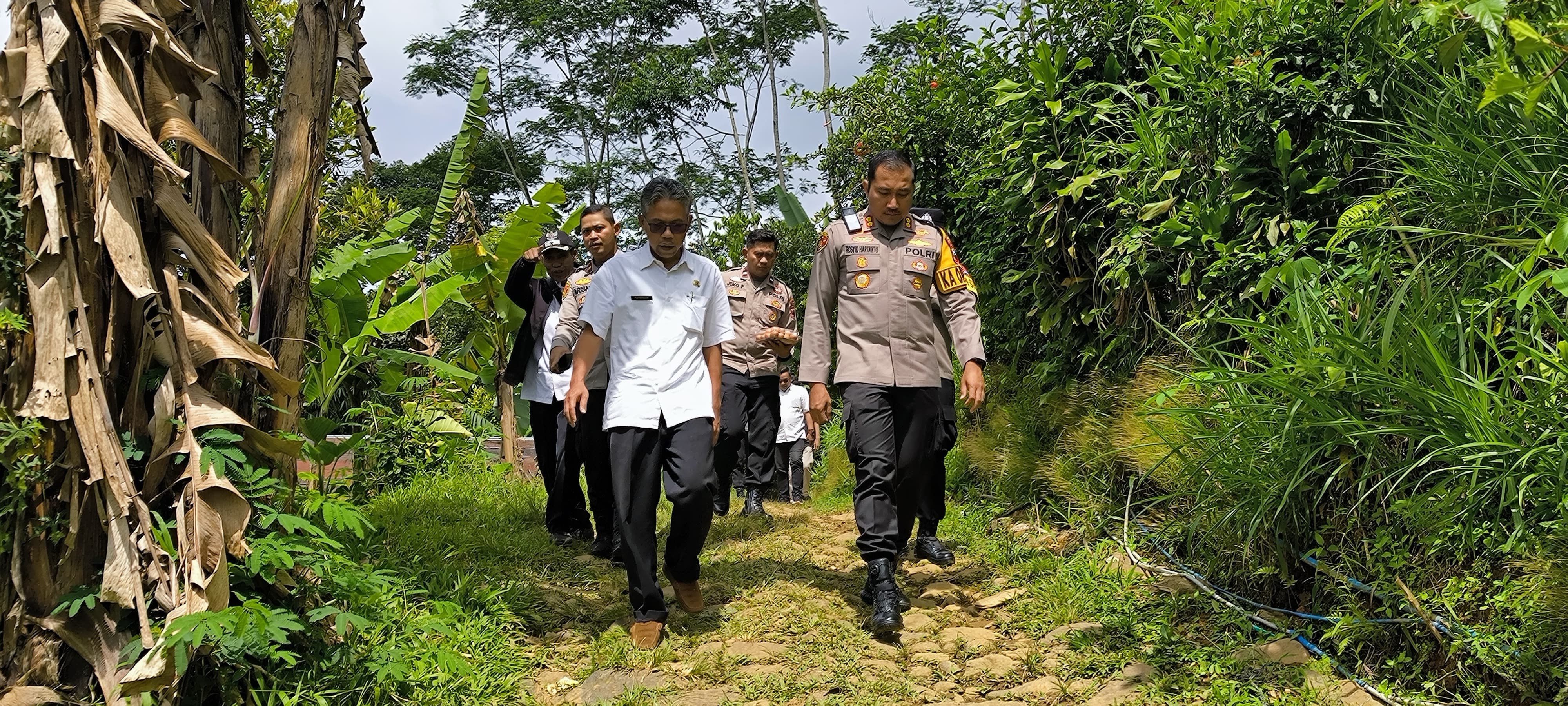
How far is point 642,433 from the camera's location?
4781mm

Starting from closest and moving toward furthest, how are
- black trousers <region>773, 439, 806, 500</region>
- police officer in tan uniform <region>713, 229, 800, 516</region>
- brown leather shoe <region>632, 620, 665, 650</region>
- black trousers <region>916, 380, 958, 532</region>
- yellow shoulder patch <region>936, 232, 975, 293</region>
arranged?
brown leather shoe <region>632, 620, 665, 650</region> < yellow shoulder patch <region>936, 232, 975, 293</region> < black trousers <region>916, 380, 958, 532</region> < police officer in tan uniform <region>713, 229, 800, 516</region> < black trousers <region>773, 439, 806, 500</region>

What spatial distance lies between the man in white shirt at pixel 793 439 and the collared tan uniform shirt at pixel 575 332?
3749 mm

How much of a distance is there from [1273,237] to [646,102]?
920 inches

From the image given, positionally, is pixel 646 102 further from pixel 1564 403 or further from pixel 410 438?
pixel 1564 403

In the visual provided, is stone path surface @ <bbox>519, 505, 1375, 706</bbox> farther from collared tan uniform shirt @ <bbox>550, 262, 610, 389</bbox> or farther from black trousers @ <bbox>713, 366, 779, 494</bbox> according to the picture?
black trousers @ <bbox>713, 366, 779, 494</bbox>

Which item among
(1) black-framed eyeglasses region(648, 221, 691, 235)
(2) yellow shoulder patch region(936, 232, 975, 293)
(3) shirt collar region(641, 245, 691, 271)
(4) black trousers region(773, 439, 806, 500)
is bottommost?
(4) black trousers region(773, 439, 806, 500)

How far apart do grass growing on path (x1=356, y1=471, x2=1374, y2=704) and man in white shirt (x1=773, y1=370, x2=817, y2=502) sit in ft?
12.0

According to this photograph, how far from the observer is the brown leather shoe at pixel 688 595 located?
5062mm

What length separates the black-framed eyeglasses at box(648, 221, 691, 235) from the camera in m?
4.89

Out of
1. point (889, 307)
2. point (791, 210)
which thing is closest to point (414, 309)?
point (889, 307)

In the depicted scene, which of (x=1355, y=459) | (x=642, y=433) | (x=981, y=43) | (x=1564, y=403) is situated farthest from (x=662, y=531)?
(x=1564, y=403)

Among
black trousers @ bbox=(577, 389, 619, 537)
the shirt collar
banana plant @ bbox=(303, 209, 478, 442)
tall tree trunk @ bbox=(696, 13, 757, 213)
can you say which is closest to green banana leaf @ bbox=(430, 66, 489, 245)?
banana plant @ bbox=(303, 209, 478, 442)

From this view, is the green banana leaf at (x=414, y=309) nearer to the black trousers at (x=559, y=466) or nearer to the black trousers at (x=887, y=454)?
the black trousers at (x=559, y=466)

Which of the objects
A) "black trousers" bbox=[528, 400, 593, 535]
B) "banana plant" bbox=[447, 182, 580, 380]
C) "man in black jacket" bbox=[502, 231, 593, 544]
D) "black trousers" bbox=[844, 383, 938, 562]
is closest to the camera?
"black trousers" bbox=[844, 383, 938, 562]
